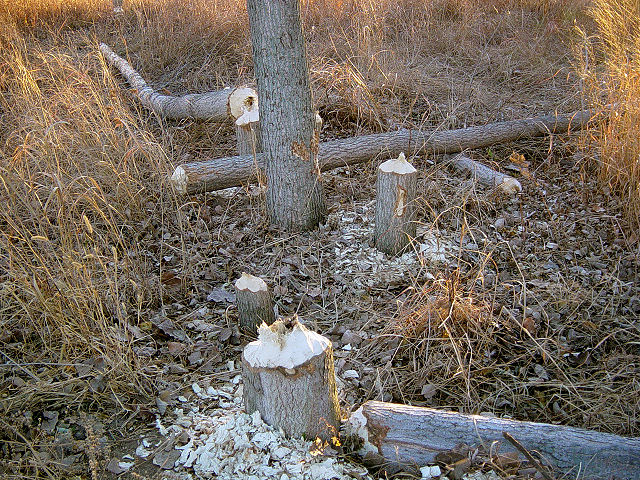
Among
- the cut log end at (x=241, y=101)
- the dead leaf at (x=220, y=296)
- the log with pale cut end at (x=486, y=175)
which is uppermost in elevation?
the cut log end at (x=241, y=101)

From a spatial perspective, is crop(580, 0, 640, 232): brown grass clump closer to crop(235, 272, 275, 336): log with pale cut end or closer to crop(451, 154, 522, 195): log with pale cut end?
crop(451, 154, 522, 195): log with pale cut end

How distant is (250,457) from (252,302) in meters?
0.95

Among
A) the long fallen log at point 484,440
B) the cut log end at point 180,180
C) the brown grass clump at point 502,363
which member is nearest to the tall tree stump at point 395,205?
the brown grass clump at point 502,363

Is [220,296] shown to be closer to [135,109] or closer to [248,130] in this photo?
[248,130]

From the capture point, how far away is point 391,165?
350 cm

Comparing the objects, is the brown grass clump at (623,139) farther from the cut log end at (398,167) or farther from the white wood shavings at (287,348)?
the white wood shavings at (287,348)

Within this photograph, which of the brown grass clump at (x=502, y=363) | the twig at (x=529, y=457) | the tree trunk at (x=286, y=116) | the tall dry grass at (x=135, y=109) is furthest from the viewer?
the tree trunk at (x=286, y=116)

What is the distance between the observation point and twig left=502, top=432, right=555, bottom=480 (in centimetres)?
192

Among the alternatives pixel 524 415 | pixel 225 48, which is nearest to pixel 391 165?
pixel 524 415

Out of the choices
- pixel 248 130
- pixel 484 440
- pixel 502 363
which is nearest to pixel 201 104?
pixel 248 130

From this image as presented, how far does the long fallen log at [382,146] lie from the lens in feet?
13.9

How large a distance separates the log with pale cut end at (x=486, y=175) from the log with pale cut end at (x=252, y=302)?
82.5 inches

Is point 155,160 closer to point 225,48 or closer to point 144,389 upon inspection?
point 144,389

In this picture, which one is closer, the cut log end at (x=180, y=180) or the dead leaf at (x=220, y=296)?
the dead leaf at (x=220, y=296)
